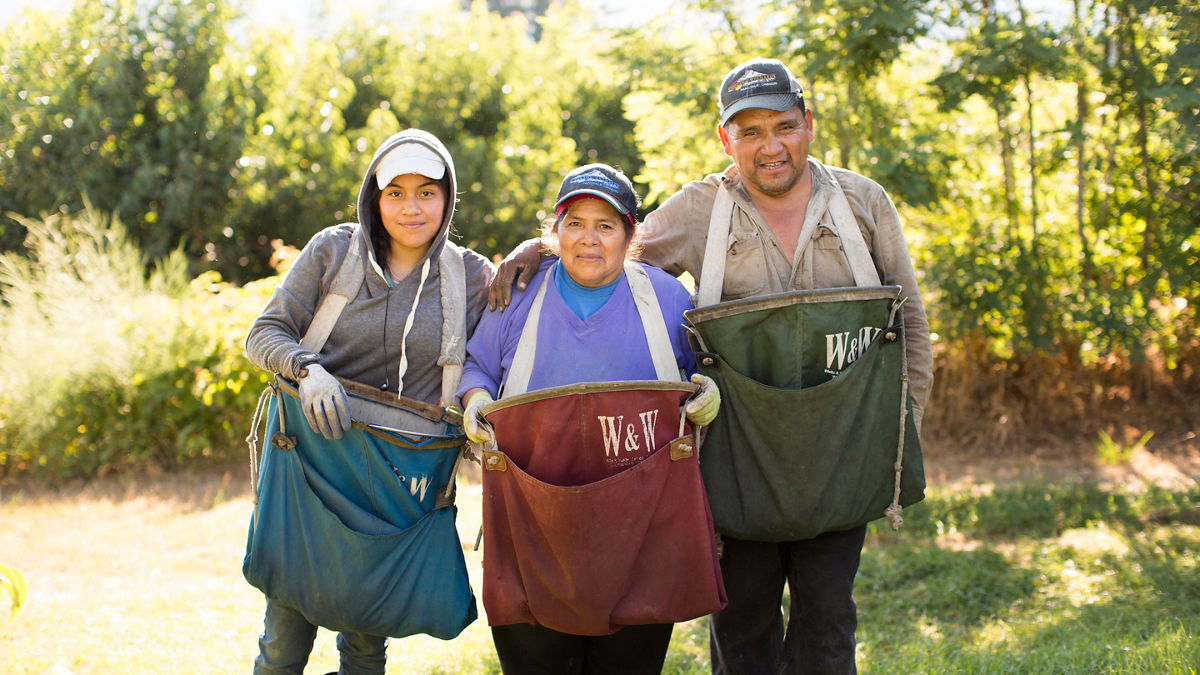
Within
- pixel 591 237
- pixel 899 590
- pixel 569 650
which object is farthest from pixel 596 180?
pixel 899 590

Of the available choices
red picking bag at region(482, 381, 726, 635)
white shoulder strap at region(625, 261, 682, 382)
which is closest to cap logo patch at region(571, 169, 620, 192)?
white shoulder strap at region(625, 261, 682, 382)

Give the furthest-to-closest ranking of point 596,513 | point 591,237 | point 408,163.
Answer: point 408,163, point 591,237, point 596,513

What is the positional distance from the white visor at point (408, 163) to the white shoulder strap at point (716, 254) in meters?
0.89

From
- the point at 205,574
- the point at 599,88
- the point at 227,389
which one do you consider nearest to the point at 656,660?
the point at 205,574

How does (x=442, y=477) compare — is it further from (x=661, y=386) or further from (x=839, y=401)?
(x=839, y=401)

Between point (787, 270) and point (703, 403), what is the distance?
681 mm

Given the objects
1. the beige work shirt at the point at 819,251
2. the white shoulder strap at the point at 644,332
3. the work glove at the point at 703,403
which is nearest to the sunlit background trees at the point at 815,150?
the white shoulder strap at the point at 644,332

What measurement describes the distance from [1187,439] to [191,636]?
24.4 ft

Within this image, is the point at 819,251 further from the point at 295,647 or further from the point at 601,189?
the point at 295,647

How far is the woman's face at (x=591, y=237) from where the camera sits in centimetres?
299

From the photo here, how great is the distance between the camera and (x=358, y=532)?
115 inches

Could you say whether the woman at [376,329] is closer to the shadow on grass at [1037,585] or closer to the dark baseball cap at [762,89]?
the dark baseball cap at [762,89]

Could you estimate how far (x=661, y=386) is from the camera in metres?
2.70

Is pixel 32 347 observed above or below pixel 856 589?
above
